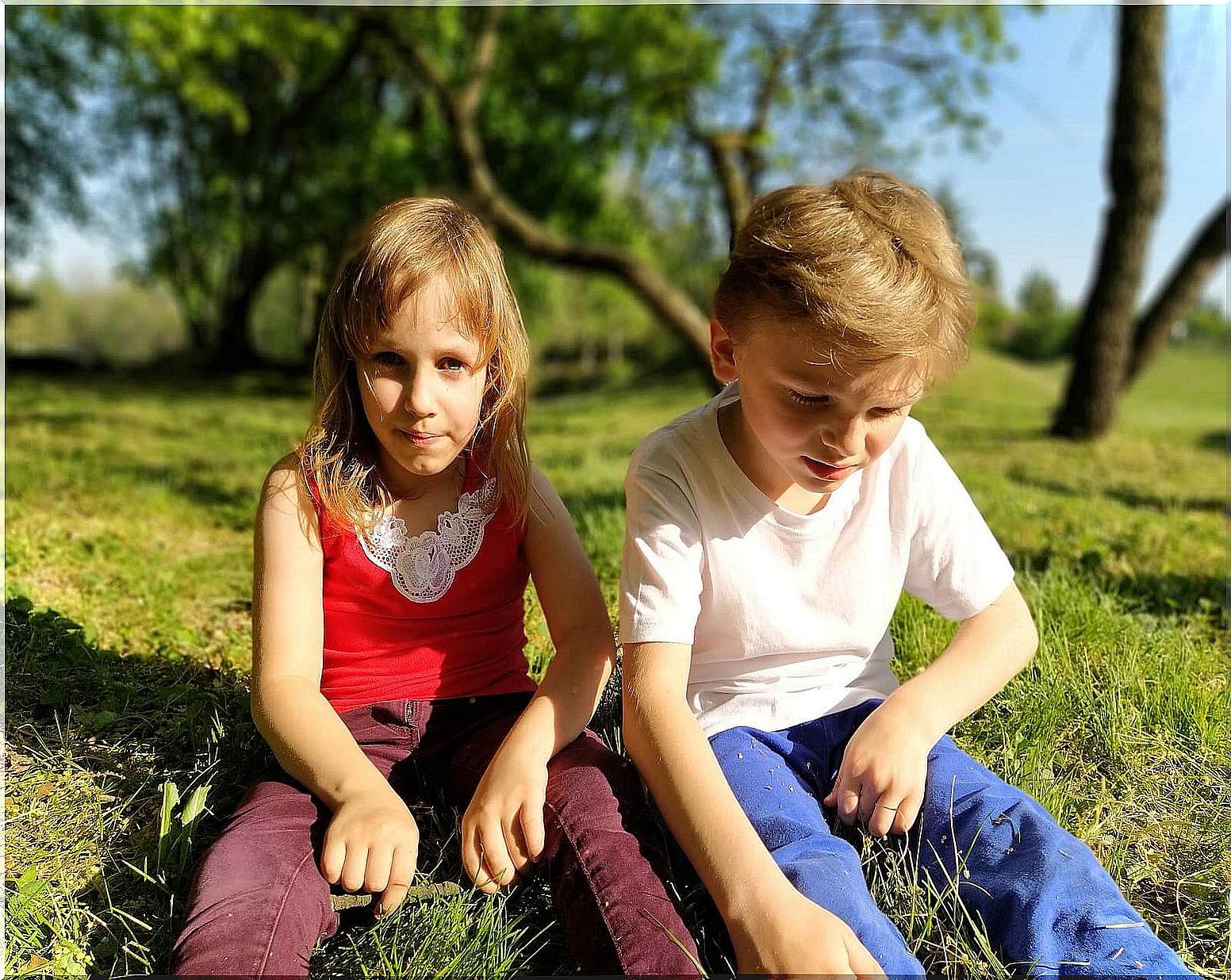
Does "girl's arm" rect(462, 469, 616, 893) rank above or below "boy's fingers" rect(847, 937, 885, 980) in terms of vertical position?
above

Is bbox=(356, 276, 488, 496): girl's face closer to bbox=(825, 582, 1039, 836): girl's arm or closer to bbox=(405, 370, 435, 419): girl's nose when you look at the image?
bbox=(405, 370, 435, 419): girl's nose

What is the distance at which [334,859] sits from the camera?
65.6 inches

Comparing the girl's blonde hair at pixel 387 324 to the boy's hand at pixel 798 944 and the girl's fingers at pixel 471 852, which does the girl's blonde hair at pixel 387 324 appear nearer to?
the girl's fingers at pixel 471 852

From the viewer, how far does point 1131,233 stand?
754 centimetres

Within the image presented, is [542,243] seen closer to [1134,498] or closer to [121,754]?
[1134,498]

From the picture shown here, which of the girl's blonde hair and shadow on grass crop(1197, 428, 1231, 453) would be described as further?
shadow on grass crop(1197, 428, 1231, 453)

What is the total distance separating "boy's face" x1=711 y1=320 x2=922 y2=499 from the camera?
5.66ft

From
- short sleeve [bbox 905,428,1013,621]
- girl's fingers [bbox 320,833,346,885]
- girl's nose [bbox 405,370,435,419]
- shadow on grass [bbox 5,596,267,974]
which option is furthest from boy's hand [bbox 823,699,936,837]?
shadow on grass [bbox 5,596,267,974]

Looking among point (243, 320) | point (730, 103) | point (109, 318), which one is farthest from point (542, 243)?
point (109, 318)

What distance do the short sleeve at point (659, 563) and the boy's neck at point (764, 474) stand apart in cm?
15

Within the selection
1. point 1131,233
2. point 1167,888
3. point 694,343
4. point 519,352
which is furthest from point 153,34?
point 1167,888

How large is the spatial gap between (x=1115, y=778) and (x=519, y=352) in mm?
1569

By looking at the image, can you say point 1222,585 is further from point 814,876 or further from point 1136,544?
point 814,876

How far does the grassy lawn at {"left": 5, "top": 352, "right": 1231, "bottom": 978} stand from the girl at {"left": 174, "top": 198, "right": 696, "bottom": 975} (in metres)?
0.13
